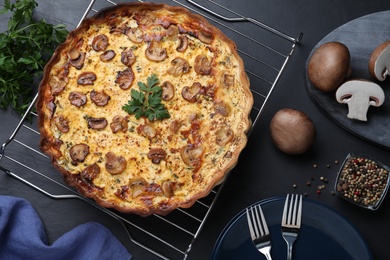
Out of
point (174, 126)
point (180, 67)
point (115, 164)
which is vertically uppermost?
point (180, 67)

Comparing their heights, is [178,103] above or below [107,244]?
above

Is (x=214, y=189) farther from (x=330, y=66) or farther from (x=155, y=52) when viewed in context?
(x=330, y=66)

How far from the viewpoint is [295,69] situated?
4074 millimetres

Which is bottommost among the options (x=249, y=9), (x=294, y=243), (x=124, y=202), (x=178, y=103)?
(x=124, y=202)

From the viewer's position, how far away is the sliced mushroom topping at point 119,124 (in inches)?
145

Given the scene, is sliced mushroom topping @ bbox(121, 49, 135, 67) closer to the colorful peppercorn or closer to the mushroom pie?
the mushroom pie

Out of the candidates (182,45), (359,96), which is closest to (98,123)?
(182,45)

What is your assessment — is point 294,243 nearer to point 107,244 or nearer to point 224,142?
point 224,142

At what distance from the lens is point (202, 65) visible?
145 inches

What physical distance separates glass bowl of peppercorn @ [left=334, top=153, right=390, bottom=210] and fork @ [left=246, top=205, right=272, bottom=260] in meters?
0.54

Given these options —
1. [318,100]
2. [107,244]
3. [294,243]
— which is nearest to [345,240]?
[294,243]

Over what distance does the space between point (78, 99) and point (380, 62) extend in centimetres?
193

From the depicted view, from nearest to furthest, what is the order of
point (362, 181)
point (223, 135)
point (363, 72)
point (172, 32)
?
point (223, 135), point (172, 32), point (362, 181), point (363, 72)

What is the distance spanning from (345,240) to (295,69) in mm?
1186
